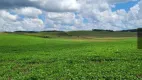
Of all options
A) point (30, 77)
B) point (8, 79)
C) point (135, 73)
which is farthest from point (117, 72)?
point (8, 79)

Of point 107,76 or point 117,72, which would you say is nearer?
point 107,76

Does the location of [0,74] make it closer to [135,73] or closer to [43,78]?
[43,78]

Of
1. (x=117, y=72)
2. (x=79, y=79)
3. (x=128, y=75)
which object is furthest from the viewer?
(x=117, y=72)

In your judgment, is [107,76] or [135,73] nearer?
[107,76]

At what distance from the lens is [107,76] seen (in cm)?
2134

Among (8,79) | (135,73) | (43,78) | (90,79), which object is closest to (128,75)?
(135,73)

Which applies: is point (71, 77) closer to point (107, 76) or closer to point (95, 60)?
point (107, 76)

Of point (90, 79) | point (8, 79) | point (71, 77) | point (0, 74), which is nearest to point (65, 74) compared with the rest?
point (71, 77)

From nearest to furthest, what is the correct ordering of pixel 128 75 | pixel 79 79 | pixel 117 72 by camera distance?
pixel 79 79 < pixel 128 75 < pixel 117 72

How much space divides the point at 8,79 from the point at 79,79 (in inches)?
225

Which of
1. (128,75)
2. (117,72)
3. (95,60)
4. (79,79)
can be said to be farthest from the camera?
(95,60)

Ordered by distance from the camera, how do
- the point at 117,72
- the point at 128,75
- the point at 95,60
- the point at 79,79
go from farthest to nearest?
the point at 95,60
the point at 117,72
the point at 128,75
the point at 79,79

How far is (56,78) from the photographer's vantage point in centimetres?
2120

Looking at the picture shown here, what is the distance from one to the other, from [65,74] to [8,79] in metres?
4.46
